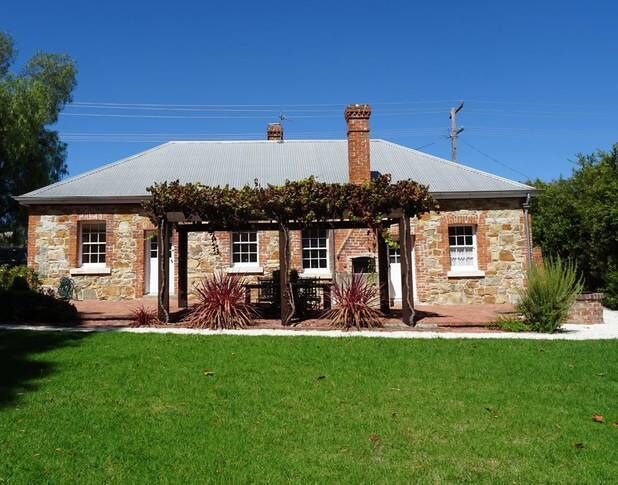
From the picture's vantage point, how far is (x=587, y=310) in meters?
11.1

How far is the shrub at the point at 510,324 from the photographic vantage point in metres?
9.75

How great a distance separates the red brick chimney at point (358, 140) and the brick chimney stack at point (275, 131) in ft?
21.6

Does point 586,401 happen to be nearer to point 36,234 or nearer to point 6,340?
point 6,340

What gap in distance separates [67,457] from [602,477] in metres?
3.68

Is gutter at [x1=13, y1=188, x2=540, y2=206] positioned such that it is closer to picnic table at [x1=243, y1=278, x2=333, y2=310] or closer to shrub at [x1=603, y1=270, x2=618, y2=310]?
shrub at [x1=603, y1=270, x2=618, y2=310]

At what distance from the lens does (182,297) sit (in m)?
12.4

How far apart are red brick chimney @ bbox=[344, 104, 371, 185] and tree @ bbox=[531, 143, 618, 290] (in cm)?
546

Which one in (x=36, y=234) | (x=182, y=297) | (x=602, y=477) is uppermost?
(x=36, y=234)

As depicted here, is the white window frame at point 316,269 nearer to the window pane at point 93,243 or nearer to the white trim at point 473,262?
the white trim at point 473,262

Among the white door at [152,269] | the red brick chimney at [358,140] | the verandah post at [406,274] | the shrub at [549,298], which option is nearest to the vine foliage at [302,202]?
the verandah post at [406,274]

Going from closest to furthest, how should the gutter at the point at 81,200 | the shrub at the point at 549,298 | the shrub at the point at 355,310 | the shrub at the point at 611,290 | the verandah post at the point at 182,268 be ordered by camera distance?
the shrub at the point at 549,298, the shrub at the point at 355,310, the verandah post at the point at 182,268, the shrub at the point at 611,290, the gutter at the point at 81,200

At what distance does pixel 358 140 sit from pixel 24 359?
36.2 feet

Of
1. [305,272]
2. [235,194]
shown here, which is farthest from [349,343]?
[305,272]

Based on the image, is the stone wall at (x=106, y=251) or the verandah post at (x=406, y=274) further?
the stone wall at (x=106, y=251)
